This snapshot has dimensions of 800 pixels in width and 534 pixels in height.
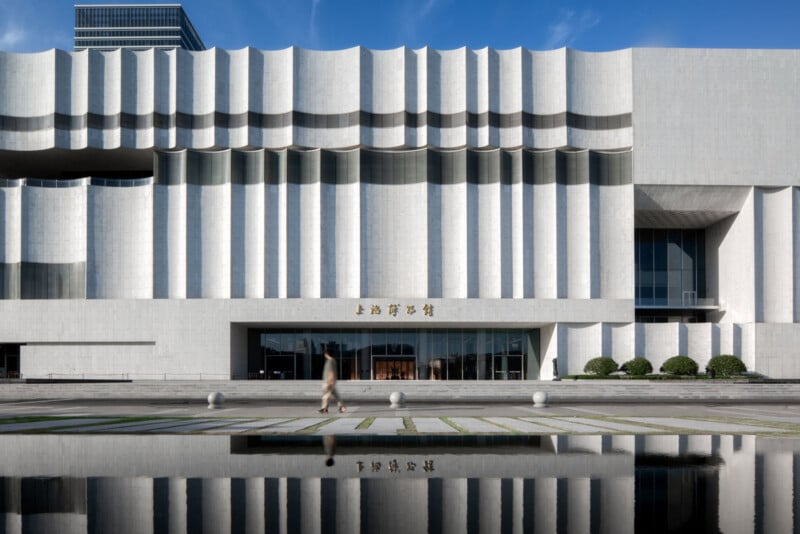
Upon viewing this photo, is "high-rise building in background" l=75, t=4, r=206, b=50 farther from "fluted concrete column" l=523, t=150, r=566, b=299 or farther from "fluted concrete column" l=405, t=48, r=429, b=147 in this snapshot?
"fluted concrete column" l=523, t=150, r=566, b=299

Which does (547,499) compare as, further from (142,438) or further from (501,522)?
(142,438)

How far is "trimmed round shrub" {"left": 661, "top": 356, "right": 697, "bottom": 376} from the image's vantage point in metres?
39.1

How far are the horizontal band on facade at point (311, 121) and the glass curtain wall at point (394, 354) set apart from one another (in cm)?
1358

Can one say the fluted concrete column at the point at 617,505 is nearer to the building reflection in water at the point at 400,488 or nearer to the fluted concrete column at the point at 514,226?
the building reflection in water at the point at 400,488

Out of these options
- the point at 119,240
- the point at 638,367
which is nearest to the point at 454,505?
the point at 638,367

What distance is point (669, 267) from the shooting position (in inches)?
1893

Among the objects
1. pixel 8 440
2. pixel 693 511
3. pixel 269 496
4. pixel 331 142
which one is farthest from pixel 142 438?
pixel 331 142

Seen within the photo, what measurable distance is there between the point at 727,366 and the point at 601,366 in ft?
24.3

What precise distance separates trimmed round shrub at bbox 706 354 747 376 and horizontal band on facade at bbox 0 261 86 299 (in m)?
39.2

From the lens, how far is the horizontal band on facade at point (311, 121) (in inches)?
1676

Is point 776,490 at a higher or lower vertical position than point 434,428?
higher

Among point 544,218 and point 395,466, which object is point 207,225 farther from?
point 395,466

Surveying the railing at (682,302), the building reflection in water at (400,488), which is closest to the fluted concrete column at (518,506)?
the building reflection in water at (400,488)

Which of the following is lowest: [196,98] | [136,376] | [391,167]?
[136,376]
